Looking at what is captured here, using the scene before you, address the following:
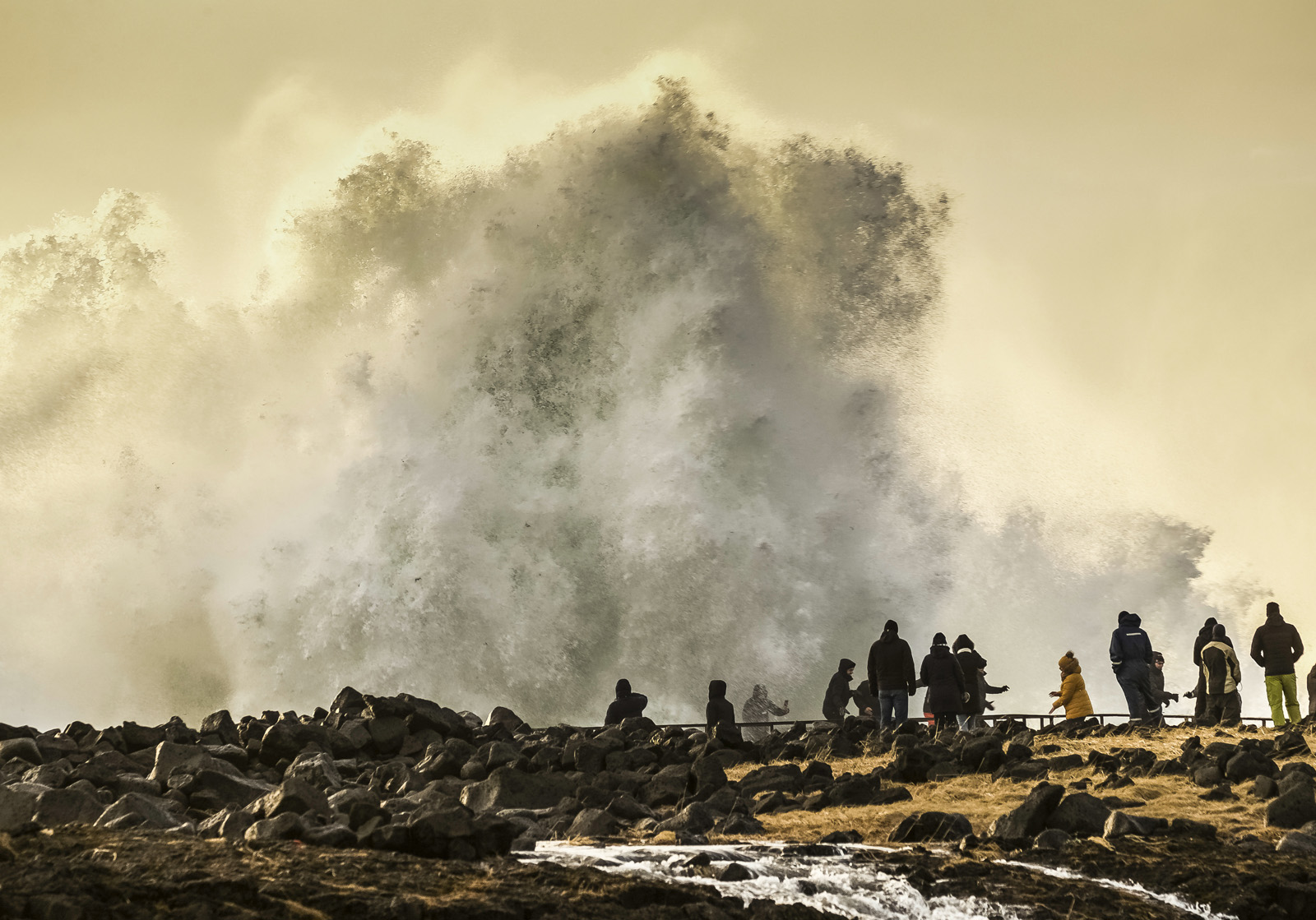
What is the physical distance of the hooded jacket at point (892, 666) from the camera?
15492 millimetres

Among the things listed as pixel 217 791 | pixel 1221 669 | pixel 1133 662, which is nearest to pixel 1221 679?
pixel 1221 669

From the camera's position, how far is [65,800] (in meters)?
7.84

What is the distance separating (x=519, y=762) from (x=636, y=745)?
261 cm

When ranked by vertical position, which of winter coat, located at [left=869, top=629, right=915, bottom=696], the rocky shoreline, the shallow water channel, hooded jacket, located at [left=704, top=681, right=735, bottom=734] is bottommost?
the shallow water channel

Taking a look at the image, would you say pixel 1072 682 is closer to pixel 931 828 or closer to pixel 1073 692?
pixel 1073 692

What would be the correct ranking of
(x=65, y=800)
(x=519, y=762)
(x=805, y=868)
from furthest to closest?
1. (x=519, y=762)
2. (x=65, y=800)
3. (x=805, y=868)

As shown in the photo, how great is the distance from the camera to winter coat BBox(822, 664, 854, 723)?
1719 centimetres

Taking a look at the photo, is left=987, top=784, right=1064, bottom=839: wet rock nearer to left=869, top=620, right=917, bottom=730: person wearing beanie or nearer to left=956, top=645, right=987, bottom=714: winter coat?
left=869, top=620, right=917, bottom=730: person wearing beanie

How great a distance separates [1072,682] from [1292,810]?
7917mm

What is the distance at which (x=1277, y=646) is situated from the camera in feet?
51.2

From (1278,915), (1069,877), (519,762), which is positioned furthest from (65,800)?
(1278,915)

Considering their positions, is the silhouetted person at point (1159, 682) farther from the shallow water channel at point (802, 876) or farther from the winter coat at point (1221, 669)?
the shallow water channel at point (802, 876)

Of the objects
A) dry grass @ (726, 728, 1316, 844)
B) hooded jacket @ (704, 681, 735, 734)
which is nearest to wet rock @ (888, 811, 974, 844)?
dry grass @ (726, 728, 1316, 844)

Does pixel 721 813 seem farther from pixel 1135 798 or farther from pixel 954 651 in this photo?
pixel 954 651
